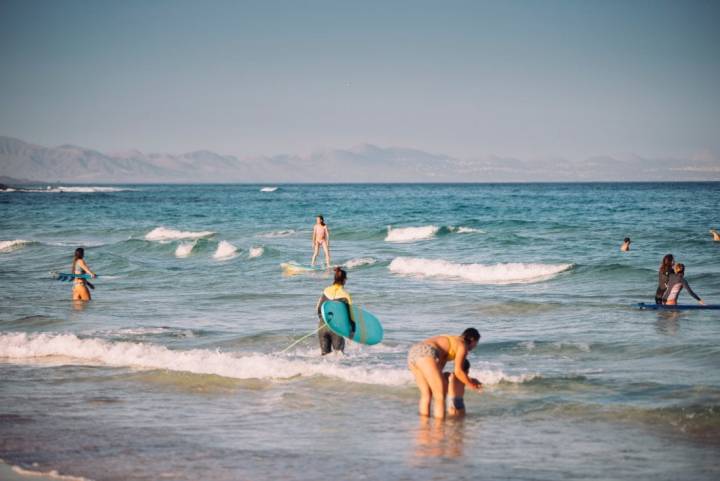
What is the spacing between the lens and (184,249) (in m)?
31.8

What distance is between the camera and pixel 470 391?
10.1 m

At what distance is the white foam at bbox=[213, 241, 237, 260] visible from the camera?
29847 millimetres

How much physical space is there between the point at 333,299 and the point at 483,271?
12.7 meters

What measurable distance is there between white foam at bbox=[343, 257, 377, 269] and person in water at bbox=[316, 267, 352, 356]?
13.4 metres

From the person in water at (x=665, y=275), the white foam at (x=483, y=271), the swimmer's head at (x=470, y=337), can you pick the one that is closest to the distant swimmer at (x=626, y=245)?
the white foam at (x=483, y=271)

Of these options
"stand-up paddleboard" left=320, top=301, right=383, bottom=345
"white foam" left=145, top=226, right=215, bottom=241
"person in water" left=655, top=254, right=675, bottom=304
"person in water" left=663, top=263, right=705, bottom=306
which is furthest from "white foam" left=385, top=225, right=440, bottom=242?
"stand-up paddleboard" left=320, top=301, right=383, bottom=345

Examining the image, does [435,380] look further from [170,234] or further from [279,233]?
[170,234]

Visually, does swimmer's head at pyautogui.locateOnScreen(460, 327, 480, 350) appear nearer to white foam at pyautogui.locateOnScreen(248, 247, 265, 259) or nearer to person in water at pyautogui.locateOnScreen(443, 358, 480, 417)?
person in water at pyautogui.locateOnScreen(443, 358, 480, 417)

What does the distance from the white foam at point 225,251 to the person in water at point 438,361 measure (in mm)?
21373

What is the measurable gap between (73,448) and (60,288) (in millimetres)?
14111

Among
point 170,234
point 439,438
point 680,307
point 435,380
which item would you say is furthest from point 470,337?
point 170,234

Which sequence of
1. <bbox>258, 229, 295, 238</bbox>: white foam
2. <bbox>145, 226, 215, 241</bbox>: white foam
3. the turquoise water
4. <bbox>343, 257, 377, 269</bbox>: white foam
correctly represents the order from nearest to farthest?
the turquoise water, <bbox>343, 257, 377, 269</bbox>: white foam, <bbox>145, 226, 215, 241</bbox>: white foam, <bbox>258, 229, 295, 238</bbox>: white foam

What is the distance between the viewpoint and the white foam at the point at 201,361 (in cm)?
1074

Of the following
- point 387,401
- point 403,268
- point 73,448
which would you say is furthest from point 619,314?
point 73,448
